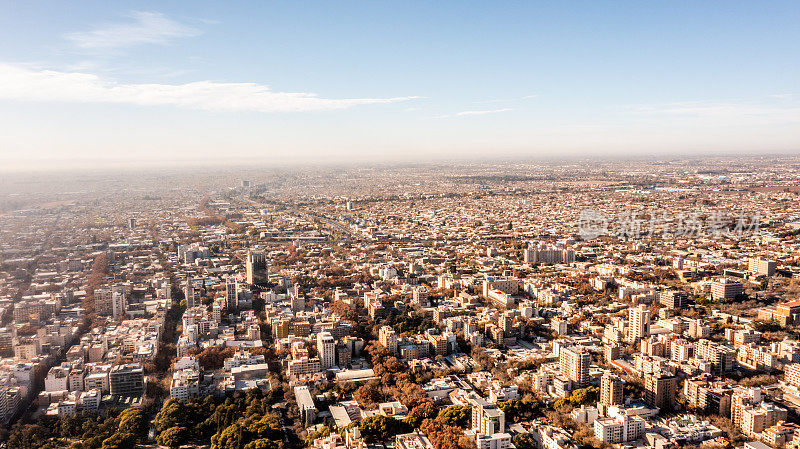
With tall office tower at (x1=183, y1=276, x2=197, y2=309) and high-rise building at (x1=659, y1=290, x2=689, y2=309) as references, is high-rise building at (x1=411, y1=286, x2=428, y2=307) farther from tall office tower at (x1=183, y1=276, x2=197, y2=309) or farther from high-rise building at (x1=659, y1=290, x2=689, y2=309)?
high-rise building at (x1=659, y1=290, x2=689, y2=309)

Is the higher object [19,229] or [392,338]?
[19,229]

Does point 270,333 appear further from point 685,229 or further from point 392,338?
point 685,229

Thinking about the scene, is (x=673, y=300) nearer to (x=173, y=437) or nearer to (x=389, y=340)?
(x=389, y=340)

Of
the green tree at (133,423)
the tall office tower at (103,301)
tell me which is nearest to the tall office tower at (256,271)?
the tall office tower at (103,301)

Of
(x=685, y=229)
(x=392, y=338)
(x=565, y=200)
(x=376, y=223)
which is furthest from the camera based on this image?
(x=565, y=200)

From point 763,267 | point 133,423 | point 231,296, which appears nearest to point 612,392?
point 133,423

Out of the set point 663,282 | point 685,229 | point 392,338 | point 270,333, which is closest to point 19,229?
point 270,333

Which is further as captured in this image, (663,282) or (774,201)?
(774,201)
